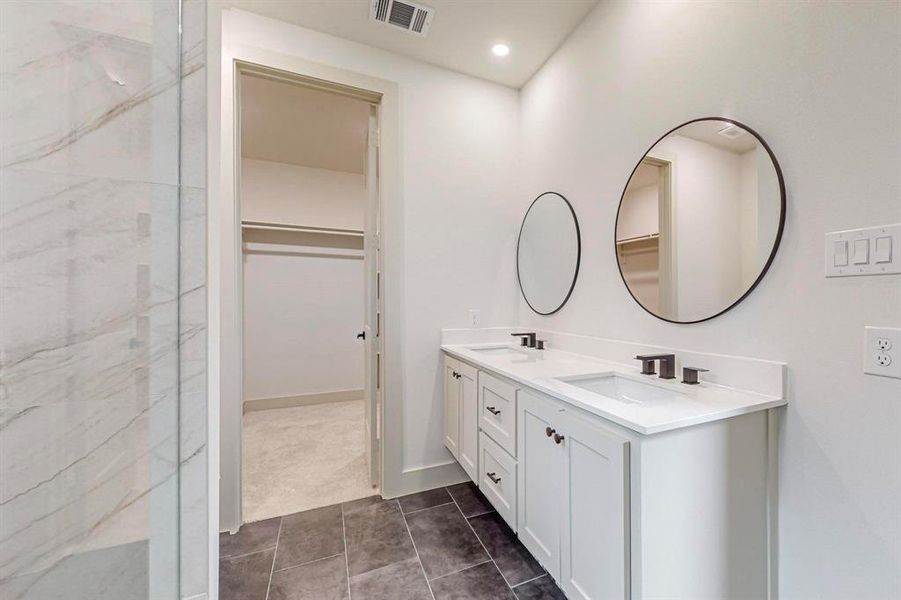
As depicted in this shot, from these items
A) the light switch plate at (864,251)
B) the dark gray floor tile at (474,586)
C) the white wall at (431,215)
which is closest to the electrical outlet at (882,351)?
the light switch plate at (864,251)

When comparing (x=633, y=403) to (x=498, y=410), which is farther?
(x=498, y=410)

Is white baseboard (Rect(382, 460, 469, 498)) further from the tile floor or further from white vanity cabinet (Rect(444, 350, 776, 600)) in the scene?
white vanity cabinet (Rect(444, 350, 776, 600))

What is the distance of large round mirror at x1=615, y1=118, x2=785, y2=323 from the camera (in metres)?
1.10

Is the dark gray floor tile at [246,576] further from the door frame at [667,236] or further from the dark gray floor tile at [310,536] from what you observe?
the door frame at [667,236]

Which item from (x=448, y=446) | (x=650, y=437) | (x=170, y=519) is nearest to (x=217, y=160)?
(x=170, y=519)

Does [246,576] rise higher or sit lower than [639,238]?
lower

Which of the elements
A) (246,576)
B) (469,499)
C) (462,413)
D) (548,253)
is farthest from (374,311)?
(246,576)

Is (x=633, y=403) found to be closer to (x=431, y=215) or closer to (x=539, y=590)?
(x=539, y=590)

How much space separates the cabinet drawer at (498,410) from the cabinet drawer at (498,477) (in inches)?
1.8

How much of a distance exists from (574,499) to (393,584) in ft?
2.87

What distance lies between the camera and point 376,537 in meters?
1.66

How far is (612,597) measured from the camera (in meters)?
0.93

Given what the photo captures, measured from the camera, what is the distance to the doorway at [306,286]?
2.35m

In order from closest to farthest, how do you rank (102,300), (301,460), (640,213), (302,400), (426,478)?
1. (102,300)
2. (640,213)
3. (426,478)
4. (301,460)
5. (302,400)
